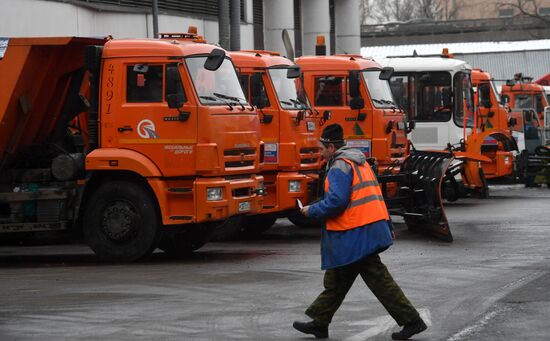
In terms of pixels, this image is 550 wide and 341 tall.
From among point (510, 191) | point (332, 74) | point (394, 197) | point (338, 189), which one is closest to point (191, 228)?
point (394, 197)

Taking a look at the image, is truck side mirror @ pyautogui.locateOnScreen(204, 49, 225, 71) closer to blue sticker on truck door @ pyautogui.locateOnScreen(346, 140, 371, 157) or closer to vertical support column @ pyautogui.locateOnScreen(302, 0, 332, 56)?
blue sticker on truck door @ pyautogui.locateOnScreen(346, 140, 371, 157)

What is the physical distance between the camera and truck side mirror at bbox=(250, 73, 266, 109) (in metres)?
18.7

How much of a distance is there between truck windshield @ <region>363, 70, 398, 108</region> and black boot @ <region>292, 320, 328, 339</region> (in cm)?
1159

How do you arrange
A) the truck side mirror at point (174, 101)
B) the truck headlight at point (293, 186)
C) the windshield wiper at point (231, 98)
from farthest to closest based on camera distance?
the truck headlight at point (293, 186) < the windshield wiper at point (231, 98) < the truck side mirror at point (174, 101)

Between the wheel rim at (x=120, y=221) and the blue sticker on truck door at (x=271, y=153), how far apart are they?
3430 mm

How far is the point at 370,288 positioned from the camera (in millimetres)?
9906

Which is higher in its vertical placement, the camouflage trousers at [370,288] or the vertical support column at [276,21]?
the vertical support column at [276,21]

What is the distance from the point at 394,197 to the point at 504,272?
5.13 m

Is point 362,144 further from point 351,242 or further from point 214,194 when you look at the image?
point 351,242

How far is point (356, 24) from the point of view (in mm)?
47594

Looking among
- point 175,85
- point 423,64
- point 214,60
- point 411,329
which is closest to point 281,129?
point 214,60

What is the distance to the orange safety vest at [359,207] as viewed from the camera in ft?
32.4

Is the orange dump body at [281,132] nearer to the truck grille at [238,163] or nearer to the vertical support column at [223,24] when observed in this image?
the truck grille at [238,163]

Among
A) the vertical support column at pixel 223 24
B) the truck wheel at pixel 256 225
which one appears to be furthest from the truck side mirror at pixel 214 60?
the vertical support column at pixel 223 24
